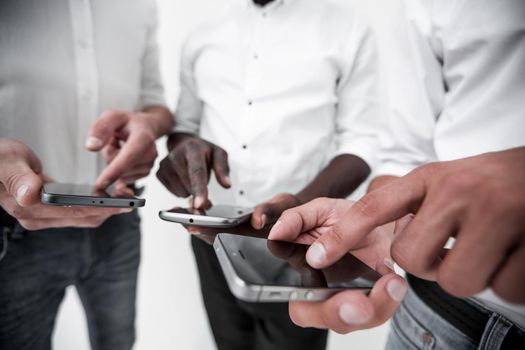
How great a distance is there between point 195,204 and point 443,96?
0.36 m

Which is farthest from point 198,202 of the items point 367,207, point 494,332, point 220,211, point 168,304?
point 168,304

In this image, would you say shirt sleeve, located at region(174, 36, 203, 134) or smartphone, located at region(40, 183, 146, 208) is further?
shirt sleeve, located at region(174, 36, 203, 134)

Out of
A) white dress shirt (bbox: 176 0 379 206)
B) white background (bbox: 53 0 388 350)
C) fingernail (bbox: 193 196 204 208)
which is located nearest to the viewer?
fingernail (bbox: 193 196 204 208)

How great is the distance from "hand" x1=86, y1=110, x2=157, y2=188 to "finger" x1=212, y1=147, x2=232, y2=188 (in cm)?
12

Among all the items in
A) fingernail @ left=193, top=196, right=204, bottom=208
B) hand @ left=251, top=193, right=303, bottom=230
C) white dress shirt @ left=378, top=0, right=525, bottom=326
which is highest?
white dress shirt @ left=378, top=0, right=525, bottom=326

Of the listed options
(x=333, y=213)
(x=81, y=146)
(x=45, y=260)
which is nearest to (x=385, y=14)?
(x=333, y=213)

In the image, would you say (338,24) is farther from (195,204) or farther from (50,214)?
(50,214)

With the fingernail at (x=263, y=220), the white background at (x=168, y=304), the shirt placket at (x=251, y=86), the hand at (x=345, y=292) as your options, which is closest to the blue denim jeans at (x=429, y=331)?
the hand at (x=345, y=292)

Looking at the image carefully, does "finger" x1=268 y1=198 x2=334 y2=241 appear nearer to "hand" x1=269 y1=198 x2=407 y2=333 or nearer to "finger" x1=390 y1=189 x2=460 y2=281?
"hand" x1=269 y1=198 x2=407 y2=333

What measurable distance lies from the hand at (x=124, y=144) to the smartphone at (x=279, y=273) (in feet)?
0.79

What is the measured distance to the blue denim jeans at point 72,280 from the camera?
1.38 feet

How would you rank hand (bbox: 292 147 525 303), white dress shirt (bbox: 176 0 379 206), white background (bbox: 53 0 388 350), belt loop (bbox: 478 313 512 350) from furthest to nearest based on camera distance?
white background (bbox: 53 0 388 350), white dress shirt (bbox: 176 0 379 206), belt loop (bbox: 478 313 512 350), hand (bbox: 292 147 525 303)

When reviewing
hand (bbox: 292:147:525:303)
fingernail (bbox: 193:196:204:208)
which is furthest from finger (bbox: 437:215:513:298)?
fingernail (bbox: 193:196:204:208)

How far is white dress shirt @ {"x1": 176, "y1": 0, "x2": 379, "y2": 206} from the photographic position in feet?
1.67
